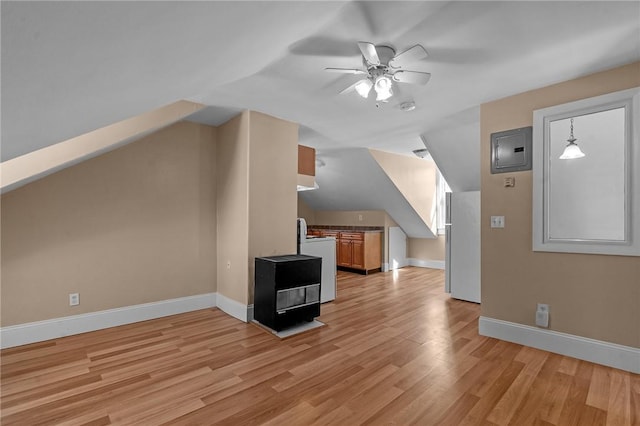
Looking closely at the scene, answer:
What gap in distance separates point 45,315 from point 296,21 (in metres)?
3.53

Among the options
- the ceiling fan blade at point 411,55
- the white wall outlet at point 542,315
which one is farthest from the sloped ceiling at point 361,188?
the white wall outlet at point 542,315

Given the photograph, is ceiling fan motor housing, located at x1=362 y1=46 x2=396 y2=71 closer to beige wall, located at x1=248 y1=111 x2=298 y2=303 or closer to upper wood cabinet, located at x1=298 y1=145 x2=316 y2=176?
beige wall, located at x1=248 y1=111 x2=298 y2=303

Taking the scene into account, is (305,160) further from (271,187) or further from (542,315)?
(542,315)

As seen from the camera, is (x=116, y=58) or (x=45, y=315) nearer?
(x=116, y=58)

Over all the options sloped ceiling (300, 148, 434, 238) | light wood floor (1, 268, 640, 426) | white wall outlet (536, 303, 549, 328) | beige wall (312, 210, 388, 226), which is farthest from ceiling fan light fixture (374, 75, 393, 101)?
beige wall (312, 210, 388, 226)

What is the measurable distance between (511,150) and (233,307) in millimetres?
3504

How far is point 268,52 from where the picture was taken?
2148 millimetres

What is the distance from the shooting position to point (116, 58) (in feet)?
4.12

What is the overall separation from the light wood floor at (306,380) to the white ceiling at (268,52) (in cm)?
168

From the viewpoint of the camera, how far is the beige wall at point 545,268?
2.44m

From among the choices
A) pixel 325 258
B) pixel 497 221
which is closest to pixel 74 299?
pixel 325 258

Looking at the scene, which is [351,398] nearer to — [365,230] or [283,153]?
[283,153]

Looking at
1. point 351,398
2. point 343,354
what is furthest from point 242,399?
point 343,354

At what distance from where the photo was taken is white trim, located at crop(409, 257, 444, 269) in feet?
21.9
